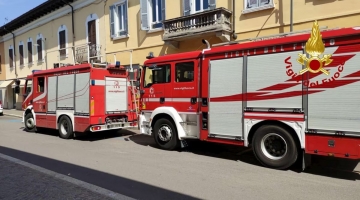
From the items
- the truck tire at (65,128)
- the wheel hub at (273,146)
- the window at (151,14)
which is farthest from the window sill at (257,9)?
the truck tire at (65,128)

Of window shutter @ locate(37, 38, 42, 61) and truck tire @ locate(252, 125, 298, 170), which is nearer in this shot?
truck tire @ locate(252, 125, 298, 170)

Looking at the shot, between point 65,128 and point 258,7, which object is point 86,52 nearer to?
point 65,128

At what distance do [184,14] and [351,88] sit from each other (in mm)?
9365

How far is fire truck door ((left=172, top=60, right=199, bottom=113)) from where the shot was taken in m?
7.40

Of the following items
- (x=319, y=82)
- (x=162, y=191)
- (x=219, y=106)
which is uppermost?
(x=319, y=82)

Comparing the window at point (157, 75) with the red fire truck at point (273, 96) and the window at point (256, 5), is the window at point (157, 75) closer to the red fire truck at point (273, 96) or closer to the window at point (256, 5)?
the red fire truck at point (273, 96)

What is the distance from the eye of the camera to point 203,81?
7.14m

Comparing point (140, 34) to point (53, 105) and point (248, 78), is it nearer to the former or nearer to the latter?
point (53, 105)

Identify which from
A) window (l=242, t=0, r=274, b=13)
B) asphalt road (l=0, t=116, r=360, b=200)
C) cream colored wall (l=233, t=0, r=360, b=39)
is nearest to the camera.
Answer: asphalt road (l=0, t=116, r=360, b=200)

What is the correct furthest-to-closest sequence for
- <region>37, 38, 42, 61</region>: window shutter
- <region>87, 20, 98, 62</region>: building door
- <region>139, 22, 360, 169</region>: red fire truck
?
<region>37, 38, 42, 61</region>: window shutter → <region>87, 20, 98, 62</region>: building door → <region>139, 22, 360, 169</region>: red fire truck

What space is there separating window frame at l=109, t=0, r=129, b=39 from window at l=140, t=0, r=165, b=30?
165 cm

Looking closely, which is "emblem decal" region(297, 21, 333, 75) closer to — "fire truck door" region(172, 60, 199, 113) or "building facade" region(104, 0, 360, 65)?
"fire truck door" region(172, 60, 199, 113)

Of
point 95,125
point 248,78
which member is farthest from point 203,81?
point 95,125

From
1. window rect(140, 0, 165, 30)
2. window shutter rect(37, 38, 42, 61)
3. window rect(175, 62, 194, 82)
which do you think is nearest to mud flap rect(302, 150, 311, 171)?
window rect(175, 62, 194, 82)
